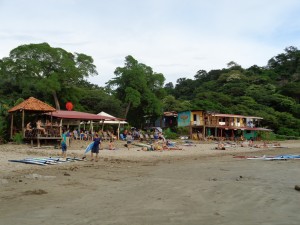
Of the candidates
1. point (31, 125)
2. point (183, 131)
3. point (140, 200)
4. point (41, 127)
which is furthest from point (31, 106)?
point (183, 131)

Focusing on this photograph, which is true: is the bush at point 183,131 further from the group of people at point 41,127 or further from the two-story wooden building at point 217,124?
the group of people at point 41,127

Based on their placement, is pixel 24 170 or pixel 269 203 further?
pixel 24 170

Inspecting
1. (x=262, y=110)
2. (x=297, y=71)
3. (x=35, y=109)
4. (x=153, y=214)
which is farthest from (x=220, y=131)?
(x=153, y=214)

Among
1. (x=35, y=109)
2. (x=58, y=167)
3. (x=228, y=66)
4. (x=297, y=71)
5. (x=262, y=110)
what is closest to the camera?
(x=58, y=167)

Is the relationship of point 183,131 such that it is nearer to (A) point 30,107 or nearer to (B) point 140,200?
(A) point 30,107

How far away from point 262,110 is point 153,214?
59.1 metres

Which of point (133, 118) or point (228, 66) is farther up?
point (228, 66)

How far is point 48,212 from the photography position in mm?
6215

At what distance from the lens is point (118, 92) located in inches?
2048

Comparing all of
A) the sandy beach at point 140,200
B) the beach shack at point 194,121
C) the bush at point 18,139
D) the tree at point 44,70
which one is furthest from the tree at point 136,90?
the sandy beach at point 140,200

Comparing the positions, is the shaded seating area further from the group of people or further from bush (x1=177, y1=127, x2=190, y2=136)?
A: bush (x1=177, y1=127, x2=190, y2=136)

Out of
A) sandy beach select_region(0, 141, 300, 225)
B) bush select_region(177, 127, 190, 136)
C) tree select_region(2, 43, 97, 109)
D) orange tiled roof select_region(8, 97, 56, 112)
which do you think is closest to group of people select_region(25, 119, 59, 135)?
orange tiled roof select_region(8, 97, 56, 112)

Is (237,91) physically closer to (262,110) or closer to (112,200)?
(262,110)

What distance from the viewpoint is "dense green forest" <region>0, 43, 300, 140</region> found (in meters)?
42.9
